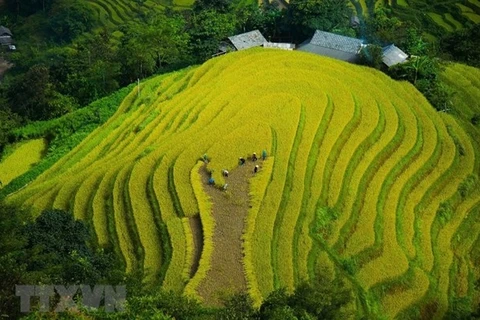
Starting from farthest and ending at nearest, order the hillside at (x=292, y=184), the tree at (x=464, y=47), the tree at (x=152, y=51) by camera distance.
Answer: the tree at (x=464, y=47), the tree at (x=152, y=51), the hillside at (x=292, y=184)

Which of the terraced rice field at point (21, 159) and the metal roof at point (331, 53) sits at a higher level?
the metal roof at point (331, 53)

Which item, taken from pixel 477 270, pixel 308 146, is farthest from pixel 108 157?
pixel 477 270

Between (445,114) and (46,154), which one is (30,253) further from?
(445,114)

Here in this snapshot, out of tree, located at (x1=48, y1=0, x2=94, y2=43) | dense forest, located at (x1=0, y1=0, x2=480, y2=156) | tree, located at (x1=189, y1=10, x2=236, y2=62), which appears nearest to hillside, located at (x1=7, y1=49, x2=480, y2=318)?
dense forest, located at (x1=0, y1=0, x2=480, y2=156)

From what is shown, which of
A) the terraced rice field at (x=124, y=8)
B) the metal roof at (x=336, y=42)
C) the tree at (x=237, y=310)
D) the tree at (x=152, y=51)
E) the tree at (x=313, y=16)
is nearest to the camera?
the tree at (x=237, y=310)

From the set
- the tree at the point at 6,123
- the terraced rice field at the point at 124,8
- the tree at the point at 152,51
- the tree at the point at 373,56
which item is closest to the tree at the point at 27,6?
the terraced rice field at the point at 124,8

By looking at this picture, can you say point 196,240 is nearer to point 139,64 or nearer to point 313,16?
point 139,64

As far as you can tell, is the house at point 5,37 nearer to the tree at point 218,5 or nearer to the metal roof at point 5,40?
the metal roof at point 5,40

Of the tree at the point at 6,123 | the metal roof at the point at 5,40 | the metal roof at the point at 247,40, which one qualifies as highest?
the metal roof at the point at 247,40
